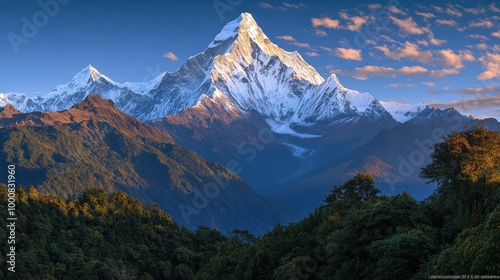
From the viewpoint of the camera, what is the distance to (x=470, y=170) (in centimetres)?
5372

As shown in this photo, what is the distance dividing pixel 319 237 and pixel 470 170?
31.3 m

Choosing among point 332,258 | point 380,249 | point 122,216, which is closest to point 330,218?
point 332,258

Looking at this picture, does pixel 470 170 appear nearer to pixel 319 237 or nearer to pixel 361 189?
pixel 319 237

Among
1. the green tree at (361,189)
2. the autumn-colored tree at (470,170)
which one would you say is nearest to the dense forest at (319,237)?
the autumn-colored tree at (470,170)

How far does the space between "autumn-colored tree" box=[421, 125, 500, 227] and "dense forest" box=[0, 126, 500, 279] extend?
4.6 inches

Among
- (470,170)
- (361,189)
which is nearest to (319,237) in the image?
(470,170)

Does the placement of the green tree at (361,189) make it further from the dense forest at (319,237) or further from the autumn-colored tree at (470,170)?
the autumn-colored tree at (470,170)

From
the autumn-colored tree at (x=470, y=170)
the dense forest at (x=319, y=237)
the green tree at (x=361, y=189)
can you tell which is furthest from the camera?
the green tree at (x=361, y=189)

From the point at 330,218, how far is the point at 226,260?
24853 mm

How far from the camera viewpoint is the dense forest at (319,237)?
4869 cm

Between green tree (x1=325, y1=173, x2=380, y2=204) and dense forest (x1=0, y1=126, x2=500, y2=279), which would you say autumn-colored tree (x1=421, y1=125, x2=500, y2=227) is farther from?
green tree (x1=325, y1=173, x2=380, y2=204)

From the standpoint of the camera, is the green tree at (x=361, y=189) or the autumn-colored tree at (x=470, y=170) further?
the green tree at (x=361, y=189)

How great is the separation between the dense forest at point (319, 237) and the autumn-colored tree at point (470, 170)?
12cm

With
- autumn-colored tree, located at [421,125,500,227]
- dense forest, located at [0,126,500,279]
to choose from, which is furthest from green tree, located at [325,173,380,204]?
autumn-colored tree, located at [421,125,500,227]
